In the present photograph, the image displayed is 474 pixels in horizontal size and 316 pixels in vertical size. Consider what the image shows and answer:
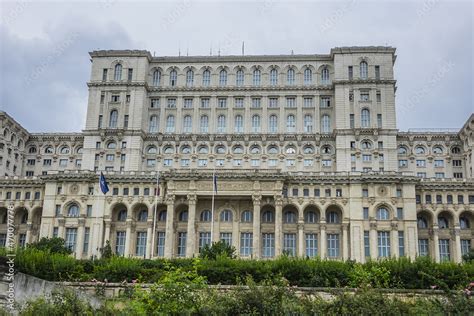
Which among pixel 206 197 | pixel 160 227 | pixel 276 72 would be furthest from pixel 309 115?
pixel 160 227

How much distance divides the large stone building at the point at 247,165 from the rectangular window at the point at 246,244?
0.18 meters

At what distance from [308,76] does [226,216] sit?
36.0m

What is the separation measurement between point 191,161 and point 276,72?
84.4 ft

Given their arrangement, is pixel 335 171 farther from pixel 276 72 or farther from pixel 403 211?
pixel 276 72

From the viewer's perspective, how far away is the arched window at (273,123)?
109750 mm

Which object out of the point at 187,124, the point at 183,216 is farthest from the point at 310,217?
the point at 187,124

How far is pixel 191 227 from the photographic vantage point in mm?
92250

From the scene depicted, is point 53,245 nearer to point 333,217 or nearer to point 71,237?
point 71,237

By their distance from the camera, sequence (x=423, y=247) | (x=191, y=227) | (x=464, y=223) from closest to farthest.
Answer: (x=191, y=227) → (x=423, y=247) → (x=464, y=223)

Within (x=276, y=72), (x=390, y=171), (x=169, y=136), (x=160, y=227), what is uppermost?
(x=276, y=72)

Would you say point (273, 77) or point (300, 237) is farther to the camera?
point (273, 77)

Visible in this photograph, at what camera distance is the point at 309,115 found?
110000 mm

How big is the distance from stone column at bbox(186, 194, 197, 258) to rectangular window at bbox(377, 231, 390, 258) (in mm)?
30839

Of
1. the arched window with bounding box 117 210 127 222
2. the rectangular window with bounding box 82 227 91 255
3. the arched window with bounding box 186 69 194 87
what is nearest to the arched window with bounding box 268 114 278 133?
the arched window with bounding box 186 69 194 87
